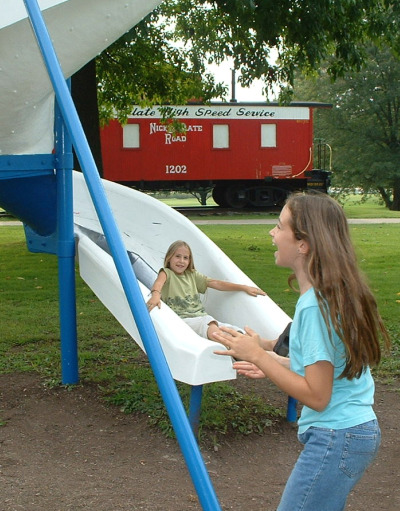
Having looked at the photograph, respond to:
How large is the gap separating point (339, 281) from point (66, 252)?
119 inches

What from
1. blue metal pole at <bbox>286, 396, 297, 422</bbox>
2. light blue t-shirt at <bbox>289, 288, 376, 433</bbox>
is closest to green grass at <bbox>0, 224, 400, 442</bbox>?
blue metal pole at <bbox>286, 396, 297, 422</bbox>

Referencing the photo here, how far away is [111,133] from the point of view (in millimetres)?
21281

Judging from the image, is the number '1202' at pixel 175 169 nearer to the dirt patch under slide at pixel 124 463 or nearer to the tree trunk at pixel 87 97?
the tree trunk at pixel 87 97

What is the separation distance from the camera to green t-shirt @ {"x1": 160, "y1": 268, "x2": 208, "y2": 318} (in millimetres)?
4680

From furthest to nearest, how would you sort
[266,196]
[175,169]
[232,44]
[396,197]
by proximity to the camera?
[396,197], [266,196], [175,169], [232,44]

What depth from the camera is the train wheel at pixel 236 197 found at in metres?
22.6

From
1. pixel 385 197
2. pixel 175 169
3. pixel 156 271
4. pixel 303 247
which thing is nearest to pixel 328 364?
pixel 303 247

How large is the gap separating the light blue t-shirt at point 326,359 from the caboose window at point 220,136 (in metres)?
20.2

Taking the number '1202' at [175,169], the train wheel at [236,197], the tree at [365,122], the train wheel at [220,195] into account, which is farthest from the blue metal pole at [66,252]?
the tree at [365,122]

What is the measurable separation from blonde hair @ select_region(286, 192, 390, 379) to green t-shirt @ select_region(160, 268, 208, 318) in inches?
102

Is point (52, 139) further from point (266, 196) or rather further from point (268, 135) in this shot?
point (266, 196)

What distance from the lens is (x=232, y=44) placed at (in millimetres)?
10672

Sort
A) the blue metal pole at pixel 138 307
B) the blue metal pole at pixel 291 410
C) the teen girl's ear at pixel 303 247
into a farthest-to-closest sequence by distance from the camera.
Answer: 1. the blue metal pole at pixel 291 410
2. the blue metal pole at pixel 138 307
3. the teen girl's ear at pixel 303 247

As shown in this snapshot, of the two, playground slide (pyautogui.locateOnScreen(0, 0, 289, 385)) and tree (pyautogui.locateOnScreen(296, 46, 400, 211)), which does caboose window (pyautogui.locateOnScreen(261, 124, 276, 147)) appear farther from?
playground slide (pyautogui.locateOnScreen(0, 0, 289, 385))
